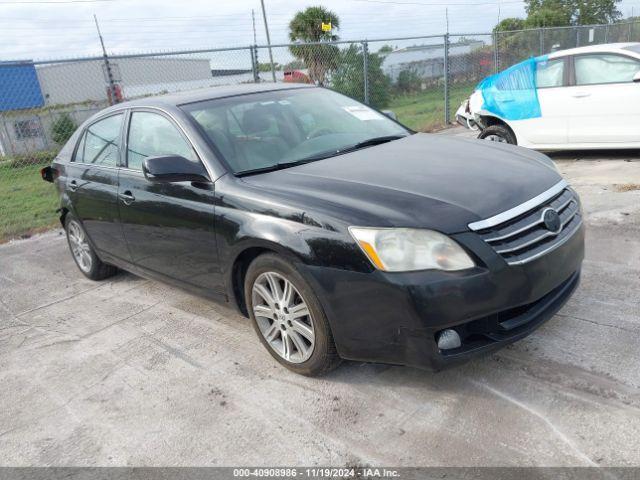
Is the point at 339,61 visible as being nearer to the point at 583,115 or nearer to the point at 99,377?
the point at 583,115

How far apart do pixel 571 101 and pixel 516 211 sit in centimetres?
568

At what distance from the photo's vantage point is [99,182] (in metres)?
4.52

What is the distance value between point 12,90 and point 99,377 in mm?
13820

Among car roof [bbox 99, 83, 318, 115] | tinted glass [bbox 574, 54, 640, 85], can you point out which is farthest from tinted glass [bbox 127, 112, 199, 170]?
tinted glass [bbox 574, 54, 640, 85]

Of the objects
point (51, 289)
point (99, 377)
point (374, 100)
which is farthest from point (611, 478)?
point (374, 100)

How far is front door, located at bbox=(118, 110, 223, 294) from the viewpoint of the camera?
3516mm

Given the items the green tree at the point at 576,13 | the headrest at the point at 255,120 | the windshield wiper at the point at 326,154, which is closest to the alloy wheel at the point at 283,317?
the windshield wiper at the point at 326,154

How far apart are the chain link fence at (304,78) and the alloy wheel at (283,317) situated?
5.48 metres

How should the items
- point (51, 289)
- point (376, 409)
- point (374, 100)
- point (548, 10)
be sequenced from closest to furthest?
point (376, 409) → point (51, 289) → point (374, 100) → point (548, 10)

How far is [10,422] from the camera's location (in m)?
3.17

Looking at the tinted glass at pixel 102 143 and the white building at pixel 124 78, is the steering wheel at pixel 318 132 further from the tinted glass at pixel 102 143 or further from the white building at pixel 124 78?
the white building at pixel 124 78

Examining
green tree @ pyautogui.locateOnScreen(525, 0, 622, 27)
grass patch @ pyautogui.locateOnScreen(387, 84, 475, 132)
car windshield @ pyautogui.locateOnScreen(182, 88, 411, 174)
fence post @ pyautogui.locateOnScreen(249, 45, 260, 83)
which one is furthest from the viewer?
green tree @ pyautogui.locateOnScreen(525, 0, 622, 27)

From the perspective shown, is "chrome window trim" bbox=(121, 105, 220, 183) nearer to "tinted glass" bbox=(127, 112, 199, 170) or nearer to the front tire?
"tinted glass" bbox=(127, 112, 199, 170)

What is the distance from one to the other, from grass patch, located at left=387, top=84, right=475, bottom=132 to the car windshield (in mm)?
9251
